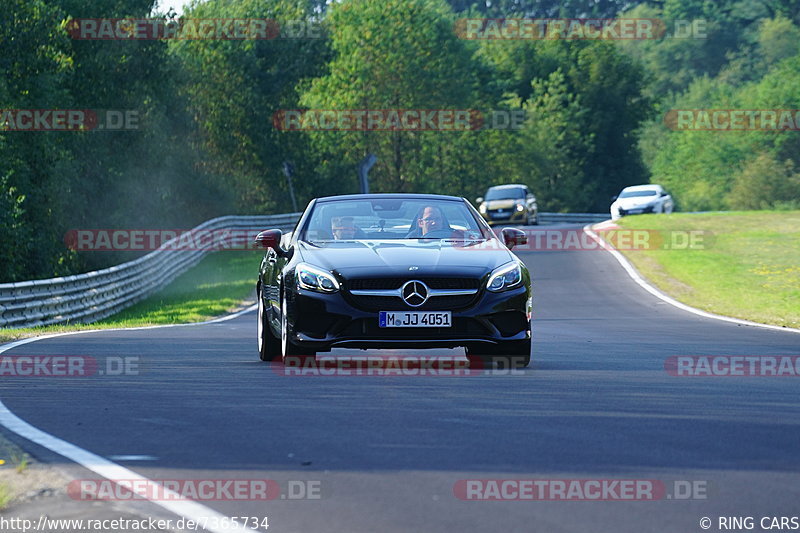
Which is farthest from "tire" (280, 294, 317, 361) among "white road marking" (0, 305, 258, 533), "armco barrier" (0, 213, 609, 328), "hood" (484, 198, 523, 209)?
"hood" (484, 198, 523, 209)

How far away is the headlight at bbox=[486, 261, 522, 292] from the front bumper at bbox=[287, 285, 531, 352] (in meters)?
0.05

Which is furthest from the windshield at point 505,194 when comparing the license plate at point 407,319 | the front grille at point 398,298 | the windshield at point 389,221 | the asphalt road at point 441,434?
the license plate at point 407,319

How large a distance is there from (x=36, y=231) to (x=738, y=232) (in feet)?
82.5

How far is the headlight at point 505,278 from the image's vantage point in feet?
37.8

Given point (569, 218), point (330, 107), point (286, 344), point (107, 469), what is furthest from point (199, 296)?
point (330, 107)

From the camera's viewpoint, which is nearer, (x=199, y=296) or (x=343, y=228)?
(x=343, y=228)

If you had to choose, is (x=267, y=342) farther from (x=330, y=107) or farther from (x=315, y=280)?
(x=330, y=107)

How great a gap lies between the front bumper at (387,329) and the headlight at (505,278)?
0.17ft

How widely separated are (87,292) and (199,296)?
5004 millimetres

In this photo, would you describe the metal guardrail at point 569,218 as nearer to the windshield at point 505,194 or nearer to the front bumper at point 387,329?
the windshield at point 505,194

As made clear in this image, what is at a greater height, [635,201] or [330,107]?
[330,107]

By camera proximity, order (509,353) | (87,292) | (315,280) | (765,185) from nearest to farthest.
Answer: (315,280) → (509,353) → (87,292) → (765,185)

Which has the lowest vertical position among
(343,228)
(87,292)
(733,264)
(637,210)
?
(733,264)

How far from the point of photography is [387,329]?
11281 millimetres
